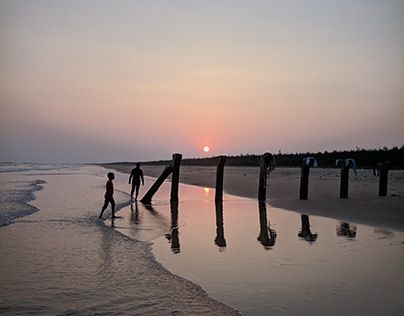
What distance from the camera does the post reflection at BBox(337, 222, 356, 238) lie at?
1024cm

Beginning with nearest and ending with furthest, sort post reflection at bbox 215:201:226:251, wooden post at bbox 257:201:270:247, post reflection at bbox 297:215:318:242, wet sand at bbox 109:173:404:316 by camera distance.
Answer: wet sand at bbox 109:173:404:316, post reflection at bbox 215:201:226:251, wooden post at bbox 257:201:270:247, post reflection at bbox 297:215:318:242

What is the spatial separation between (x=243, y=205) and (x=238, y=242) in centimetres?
821

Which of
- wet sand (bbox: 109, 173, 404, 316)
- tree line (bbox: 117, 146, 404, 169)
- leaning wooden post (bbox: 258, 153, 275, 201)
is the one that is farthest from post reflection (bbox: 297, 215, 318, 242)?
tree line (bbox: 117, 146, 404, 169)

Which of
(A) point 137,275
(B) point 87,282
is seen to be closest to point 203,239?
(A) point 137,275

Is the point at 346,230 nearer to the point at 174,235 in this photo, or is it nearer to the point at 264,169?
the point at 174,235

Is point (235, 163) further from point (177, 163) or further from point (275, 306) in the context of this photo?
point (275, 306)

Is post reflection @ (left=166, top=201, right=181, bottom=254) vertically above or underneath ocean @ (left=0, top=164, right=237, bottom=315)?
above

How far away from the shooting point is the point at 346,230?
11.0 metres

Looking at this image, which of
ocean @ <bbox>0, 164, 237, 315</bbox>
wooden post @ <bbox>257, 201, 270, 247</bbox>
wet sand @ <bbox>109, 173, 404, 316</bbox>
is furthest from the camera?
wooden post @ <bbox>257, 201, 270, 247</bbox>

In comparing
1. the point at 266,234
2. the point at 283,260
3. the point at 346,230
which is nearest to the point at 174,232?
the point at 266,234

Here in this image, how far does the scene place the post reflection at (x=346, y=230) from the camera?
33.6 ft

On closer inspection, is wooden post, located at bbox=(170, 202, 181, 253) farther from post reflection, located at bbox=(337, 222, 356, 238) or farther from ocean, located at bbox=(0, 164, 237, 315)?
post reflection, located at bbox=(337, 222, 356, 238)

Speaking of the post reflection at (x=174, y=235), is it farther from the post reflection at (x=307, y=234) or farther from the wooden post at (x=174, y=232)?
the post reflection at (x=307, y=234)

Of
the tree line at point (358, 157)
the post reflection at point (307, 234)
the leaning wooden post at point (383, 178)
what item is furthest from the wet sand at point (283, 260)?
the tree line at point (358, 157)
